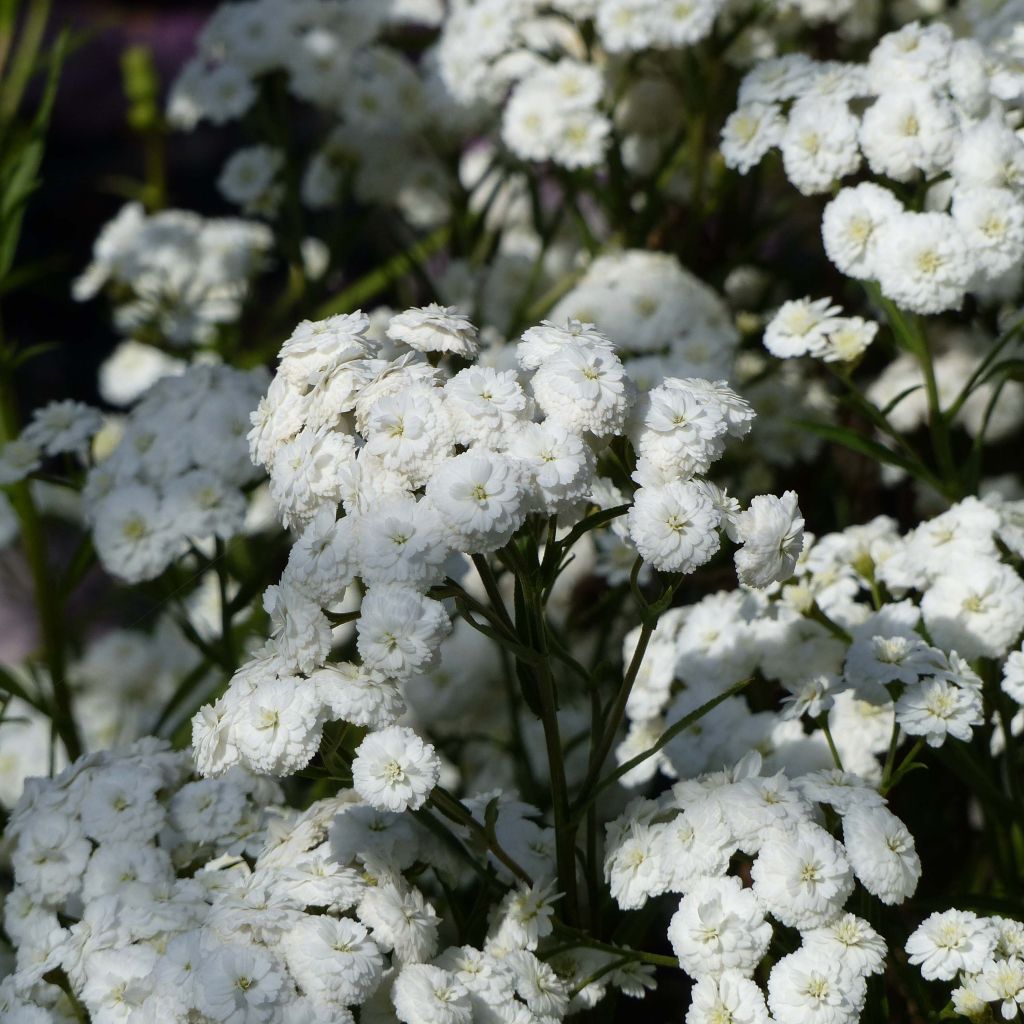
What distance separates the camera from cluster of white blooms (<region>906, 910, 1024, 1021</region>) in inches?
48.6

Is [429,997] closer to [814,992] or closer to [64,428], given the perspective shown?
[814,992]

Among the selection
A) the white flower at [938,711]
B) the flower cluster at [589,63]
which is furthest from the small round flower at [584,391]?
the flower cluster at [589,63]

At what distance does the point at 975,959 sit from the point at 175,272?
2.02 m

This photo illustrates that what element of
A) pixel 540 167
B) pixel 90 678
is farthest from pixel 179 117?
pixel 90 678

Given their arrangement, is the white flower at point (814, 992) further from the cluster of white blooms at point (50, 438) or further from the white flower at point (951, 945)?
the cluster of white blooms at point (50, 438)

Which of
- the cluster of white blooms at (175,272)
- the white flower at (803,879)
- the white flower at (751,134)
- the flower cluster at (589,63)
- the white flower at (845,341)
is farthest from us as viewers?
the cluster of white blooms at (175,272)

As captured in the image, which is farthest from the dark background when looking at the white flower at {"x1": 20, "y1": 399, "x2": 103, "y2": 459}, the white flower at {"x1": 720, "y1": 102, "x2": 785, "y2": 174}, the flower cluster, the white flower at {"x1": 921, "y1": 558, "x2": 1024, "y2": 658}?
the white flower at {"x1": 921, "y1": 558, "x2": 1024, "y2": 658}

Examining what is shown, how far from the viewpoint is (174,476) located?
179cm

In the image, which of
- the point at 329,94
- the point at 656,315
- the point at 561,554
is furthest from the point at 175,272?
the point at 561,554

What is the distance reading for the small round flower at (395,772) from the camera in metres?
1.20

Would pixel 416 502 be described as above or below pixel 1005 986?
above

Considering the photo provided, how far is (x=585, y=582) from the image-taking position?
8.16 ft

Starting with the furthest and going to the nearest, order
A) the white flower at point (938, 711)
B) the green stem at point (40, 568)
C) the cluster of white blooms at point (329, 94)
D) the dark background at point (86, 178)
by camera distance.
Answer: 1. the dark background at point (86, 178)
2. the cluster of white blooms at point (329, 94)
3. the green stem at point (40, 568)
4. the white flower at point (938, 711)

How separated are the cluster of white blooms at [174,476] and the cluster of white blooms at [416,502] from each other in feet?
1.54
